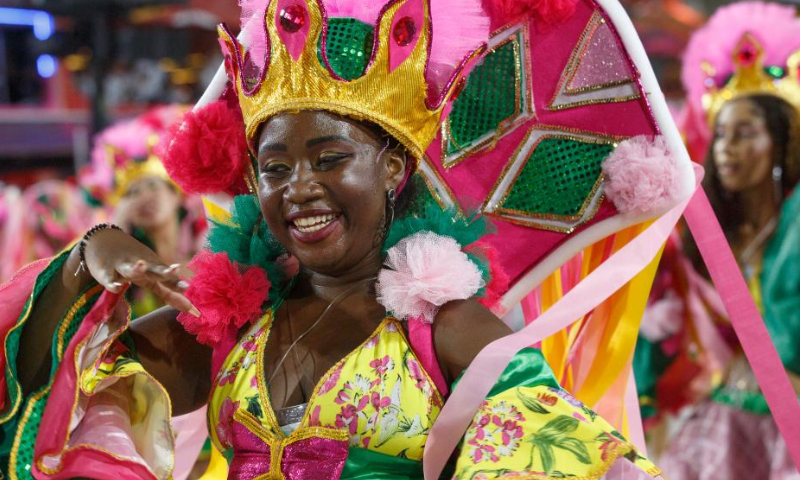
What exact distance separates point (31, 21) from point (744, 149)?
26.0 feet

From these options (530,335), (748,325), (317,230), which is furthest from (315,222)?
(748,325)

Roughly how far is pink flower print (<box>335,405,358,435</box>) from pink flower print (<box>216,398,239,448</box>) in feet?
0.68

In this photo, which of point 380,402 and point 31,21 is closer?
point 380,402

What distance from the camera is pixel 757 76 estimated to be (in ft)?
14.5

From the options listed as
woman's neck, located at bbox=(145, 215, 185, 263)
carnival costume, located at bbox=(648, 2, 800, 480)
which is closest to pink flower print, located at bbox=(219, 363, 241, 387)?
carnival costume, located at bbox=(648, 2, 800, 480)

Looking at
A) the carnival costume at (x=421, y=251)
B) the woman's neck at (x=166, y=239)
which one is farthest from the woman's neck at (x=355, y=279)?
the woman's neck at (x=166, y=239)

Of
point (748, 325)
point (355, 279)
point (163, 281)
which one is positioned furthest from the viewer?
point (748, 325)

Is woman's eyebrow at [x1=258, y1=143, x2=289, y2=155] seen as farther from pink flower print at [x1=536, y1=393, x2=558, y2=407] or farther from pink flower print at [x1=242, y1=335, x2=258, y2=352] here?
pink flower print at [x1=536, y1=393, x2=558, y2=407]

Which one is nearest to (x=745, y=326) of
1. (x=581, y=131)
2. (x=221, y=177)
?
(x=581, y=131)

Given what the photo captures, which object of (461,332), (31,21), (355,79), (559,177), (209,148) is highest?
(31,21)

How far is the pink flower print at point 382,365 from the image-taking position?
198 cm

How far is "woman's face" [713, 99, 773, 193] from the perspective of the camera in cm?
440

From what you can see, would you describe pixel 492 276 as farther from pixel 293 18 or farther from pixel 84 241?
pixel 84 241

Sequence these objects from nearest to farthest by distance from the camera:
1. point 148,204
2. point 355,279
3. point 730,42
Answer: point 355,279, point 730,42, point 148,204
